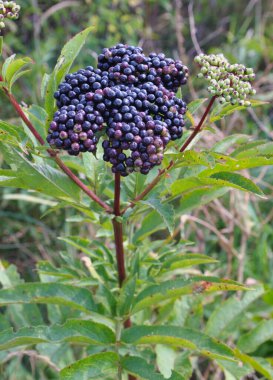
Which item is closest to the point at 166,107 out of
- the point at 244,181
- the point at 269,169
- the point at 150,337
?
the point at 244,181

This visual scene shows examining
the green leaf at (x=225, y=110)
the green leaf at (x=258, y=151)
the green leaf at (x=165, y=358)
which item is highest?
the green leaf at (x=225, y=110)

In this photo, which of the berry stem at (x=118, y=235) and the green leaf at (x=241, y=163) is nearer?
the green leaf at (x=241, y=163)

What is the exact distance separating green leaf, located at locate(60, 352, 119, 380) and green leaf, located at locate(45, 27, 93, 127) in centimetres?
91

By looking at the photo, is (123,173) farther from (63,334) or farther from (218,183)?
(63,334)

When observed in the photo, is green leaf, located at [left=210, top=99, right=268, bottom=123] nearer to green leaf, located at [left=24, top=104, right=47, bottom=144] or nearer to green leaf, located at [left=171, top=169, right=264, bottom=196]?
green leaf, located at [left=171, top=169, right=264, bottom=196]

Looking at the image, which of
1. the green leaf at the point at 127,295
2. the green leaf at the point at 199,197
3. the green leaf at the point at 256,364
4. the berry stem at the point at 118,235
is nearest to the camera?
the berry stem at the point at 118,235

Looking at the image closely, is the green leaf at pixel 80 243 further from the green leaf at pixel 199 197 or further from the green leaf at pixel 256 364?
the green leaf at pixel 256 364

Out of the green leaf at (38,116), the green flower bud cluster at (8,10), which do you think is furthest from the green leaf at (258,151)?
the green flower bud cluster at (8,10)

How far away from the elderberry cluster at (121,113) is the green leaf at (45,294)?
70cm

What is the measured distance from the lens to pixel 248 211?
4566mm

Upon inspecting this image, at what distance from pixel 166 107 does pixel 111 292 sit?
920 millimetres

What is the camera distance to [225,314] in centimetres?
294

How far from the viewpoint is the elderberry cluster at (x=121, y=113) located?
1853 mm

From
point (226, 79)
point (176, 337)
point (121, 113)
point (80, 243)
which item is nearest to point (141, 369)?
point (176, 337)
